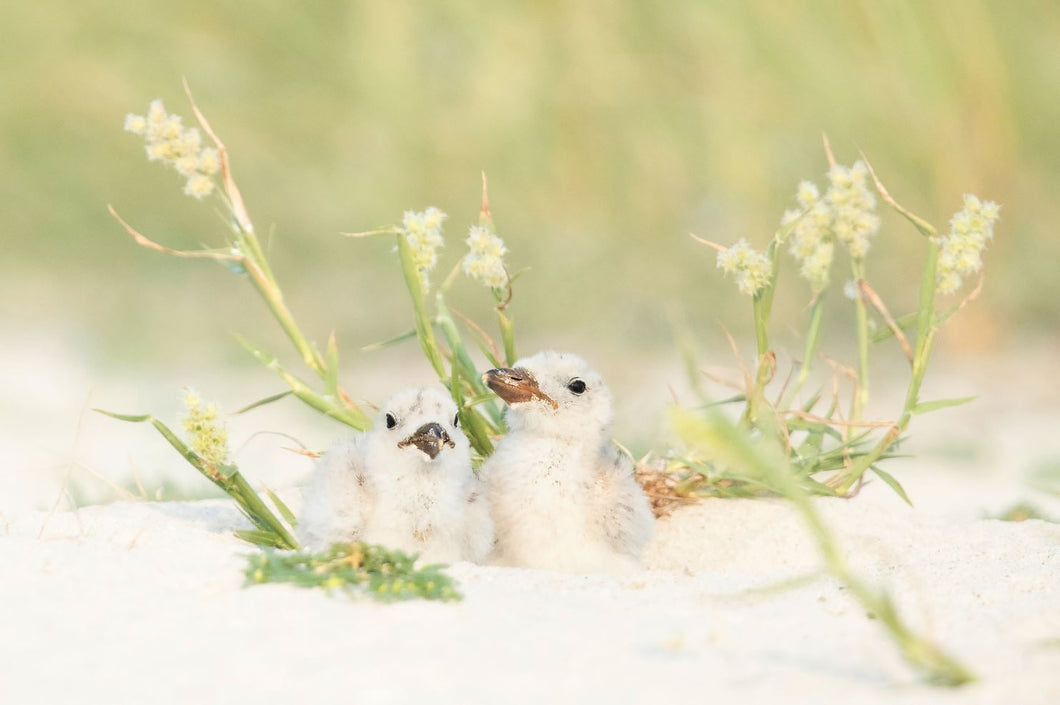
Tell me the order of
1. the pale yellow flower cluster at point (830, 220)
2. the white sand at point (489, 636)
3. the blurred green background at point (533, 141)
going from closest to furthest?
the white sand at point (489, 636), the pale yellow flower cluster at point (830, 220), the blurred green background at point (533, 141)

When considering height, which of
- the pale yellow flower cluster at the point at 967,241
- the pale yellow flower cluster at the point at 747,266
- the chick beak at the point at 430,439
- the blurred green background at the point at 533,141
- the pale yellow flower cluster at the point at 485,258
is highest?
the blurred green background at the point at 533,141

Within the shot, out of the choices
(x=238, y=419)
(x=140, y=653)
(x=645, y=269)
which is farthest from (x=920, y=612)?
(x=645, y=269)

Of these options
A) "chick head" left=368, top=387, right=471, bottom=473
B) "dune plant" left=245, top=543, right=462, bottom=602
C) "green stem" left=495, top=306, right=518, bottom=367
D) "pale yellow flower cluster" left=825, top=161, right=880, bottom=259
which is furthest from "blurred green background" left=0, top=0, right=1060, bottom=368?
"dune plant" left=245, top=543, right=462, bottom=602

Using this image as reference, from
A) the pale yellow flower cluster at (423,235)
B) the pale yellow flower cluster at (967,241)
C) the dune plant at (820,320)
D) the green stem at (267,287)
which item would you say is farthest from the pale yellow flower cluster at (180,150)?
the pale yellow flower cluster at (967,241)

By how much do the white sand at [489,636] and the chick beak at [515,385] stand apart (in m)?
0.48

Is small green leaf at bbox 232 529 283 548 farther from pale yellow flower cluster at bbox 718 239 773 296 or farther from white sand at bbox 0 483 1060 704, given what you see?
pale yellow flower cluster at bbox 718 239 773 296

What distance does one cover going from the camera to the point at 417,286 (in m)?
3.25

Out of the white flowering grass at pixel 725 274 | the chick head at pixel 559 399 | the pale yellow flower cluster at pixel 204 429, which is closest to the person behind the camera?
the pale yellow flower cluster at pixel 204 429

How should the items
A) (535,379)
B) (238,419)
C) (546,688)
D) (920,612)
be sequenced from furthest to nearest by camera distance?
(238,419), (535,379), (920,612), (546,688)

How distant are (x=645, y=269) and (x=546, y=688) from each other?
17.6 feet

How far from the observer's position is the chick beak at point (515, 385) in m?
2.95

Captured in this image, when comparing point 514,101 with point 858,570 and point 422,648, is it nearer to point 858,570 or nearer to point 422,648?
point 858,570

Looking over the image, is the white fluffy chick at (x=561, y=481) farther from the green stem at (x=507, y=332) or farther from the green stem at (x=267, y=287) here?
the green stem at (x=267, y=287)

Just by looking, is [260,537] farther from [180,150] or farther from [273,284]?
[180,150]
